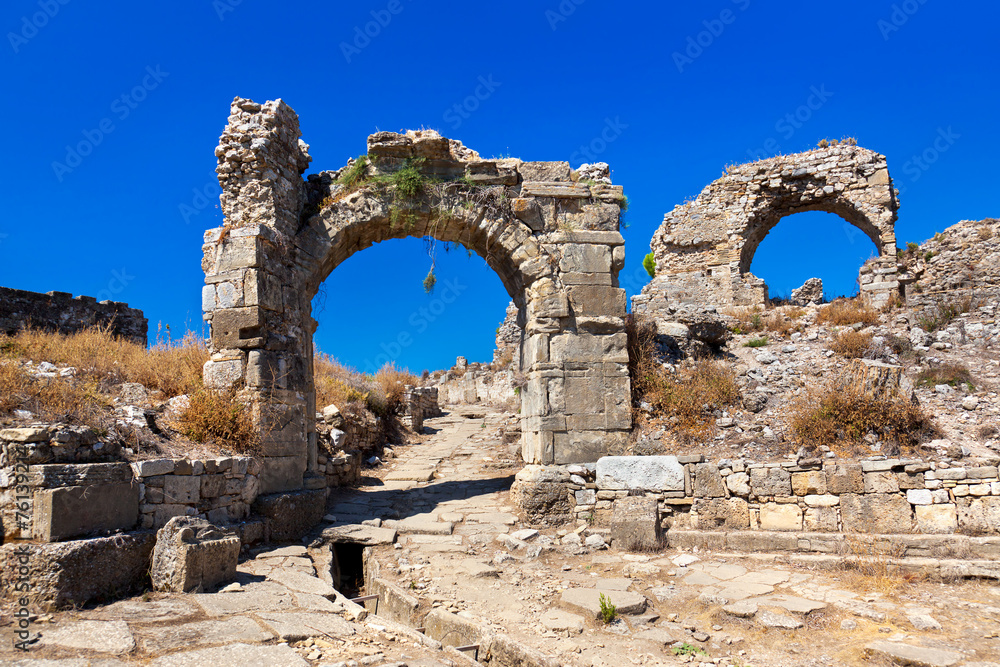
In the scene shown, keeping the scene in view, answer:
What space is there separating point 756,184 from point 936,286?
503 centimetres

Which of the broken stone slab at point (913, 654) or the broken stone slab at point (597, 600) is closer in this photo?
the broken stone slab at point (913, 654)

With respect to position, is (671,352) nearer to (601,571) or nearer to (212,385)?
(601,571)

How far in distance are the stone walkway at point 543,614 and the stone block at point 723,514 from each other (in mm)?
495

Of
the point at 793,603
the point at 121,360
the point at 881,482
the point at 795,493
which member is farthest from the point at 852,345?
the point at 121,360

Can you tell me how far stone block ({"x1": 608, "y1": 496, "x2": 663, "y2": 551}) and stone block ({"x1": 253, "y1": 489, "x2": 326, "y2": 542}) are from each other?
3.57m

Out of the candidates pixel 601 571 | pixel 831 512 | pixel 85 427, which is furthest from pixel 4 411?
pixel 831 512

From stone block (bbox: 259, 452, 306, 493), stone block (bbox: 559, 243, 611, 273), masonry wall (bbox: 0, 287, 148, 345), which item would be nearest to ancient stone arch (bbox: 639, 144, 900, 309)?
stone block (bbox: 559, 243, 611, 273)

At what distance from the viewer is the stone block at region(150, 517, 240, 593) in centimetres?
479

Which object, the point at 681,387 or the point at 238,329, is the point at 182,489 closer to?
the point at 238,329

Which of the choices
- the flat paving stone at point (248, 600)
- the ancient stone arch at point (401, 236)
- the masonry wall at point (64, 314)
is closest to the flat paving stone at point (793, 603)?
the ancient stone arch at point (401, 236)

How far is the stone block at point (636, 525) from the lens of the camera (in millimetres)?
6754

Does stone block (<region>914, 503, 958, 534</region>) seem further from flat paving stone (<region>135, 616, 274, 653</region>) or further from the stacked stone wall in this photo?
flat paving stone (<region>135, 616, 274, 653</region>)

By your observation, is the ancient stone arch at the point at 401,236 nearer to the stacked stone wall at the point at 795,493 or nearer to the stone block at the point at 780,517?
the stacked stone wall at the point at 795,493

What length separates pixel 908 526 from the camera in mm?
6059
